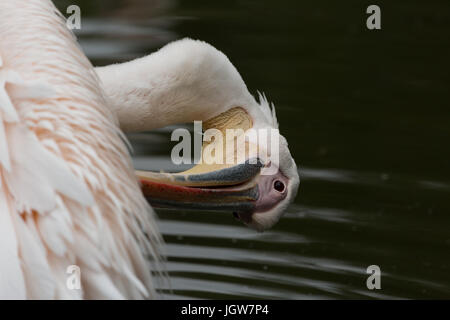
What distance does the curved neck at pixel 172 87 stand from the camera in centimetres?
455

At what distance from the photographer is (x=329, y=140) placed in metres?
7.04

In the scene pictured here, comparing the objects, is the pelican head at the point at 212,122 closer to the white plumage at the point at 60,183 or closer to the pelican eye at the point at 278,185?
the pelican eye at the point at 278,185

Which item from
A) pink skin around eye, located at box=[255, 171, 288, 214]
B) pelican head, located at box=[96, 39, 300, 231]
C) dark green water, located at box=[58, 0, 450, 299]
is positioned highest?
pelican head, located at box=[96, 39, 300, 231]

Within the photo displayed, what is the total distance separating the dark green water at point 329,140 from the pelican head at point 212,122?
54 cm

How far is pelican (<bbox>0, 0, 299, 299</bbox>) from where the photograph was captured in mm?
3176

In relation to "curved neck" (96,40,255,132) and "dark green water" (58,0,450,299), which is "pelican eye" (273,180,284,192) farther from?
"dark green water" (58,0,450,299)

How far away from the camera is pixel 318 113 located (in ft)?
24.3

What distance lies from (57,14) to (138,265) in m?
1.13

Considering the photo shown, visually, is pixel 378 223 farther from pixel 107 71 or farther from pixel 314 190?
pixel 107 71

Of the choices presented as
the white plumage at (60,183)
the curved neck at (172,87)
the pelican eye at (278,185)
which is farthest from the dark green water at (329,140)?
the white plumage at (60,183)

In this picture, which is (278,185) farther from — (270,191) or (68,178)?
(68,178)

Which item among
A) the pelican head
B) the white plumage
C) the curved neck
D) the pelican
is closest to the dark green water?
the pelican head

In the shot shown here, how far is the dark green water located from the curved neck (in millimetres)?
791

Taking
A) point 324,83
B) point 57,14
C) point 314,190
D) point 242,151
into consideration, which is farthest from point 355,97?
point 57,14
